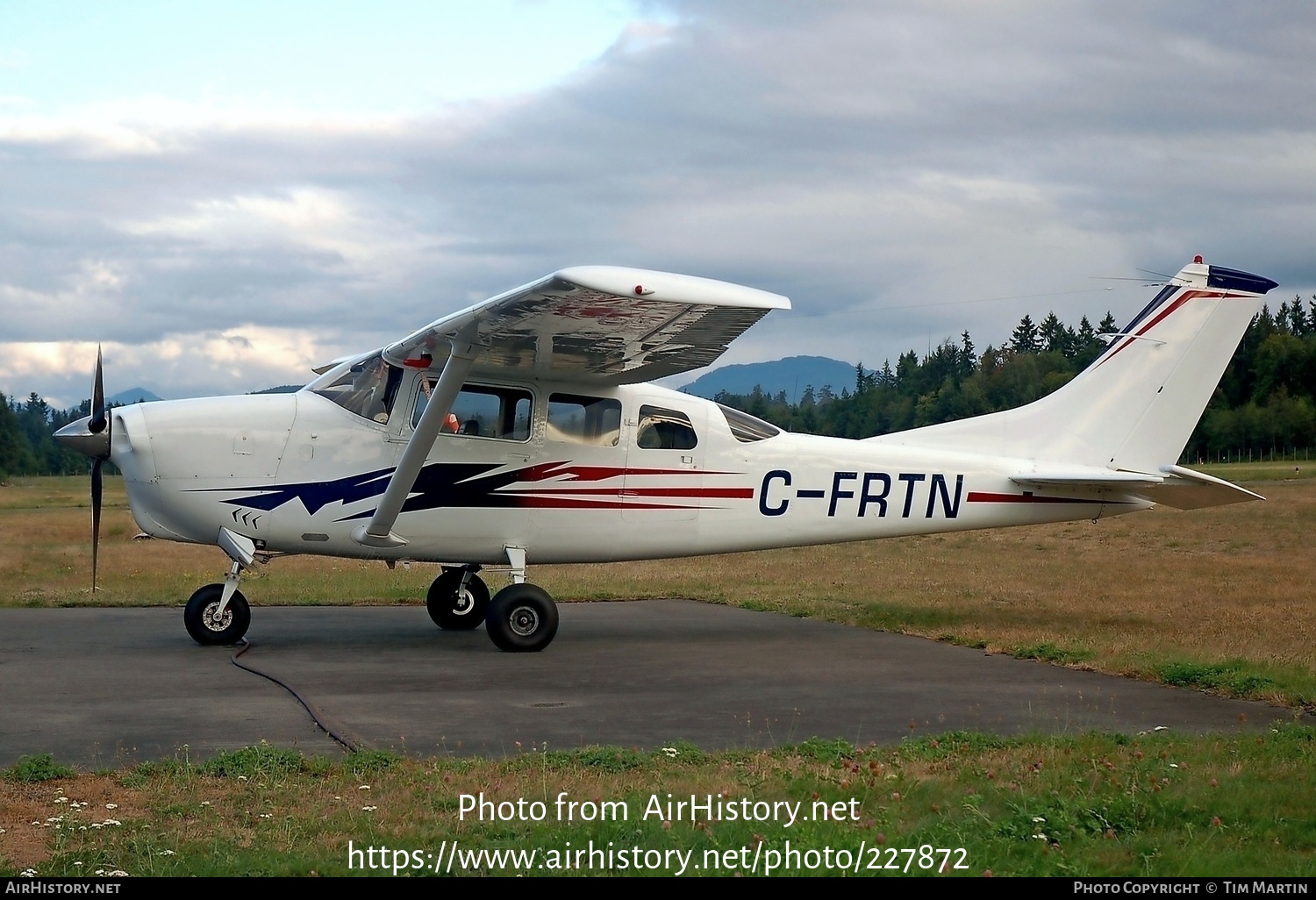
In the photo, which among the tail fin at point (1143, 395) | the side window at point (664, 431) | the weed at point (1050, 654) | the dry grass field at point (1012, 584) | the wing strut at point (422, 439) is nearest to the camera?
the wing strut at point (422, 439)

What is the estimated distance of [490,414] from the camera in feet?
39.2

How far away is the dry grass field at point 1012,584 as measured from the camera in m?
11.0

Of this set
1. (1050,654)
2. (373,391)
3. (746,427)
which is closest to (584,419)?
(746,427)

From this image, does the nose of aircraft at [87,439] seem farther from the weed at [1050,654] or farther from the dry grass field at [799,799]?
the weed at [1050,654]

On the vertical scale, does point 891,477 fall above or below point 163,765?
above

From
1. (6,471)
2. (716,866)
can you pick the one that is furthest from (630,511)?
(6,471)

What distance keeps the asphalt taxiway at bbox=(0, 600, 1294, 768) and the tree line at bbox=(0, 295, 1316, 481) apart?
45137 mm

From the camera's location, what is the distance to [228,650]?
11180 mm

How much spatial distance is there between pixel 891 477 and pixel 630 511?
2.84 m

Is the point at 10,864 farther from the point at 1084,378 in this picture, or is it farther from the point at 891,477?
the point at 1084,378

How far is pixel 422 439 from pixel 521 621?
1948 millimetres

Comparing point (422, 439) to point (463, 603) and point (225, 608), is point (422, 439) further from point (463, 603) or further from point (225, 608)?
point (463, 603)

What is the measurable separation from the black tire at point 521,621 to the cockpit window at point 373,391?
2.13m

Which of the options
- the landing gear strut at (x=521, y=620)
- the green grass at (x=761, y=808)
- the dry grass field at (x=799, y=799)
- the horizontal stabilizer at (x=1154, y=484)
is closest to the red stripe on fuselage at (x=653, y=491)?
the landing gear strut at (x=521, y=620)
